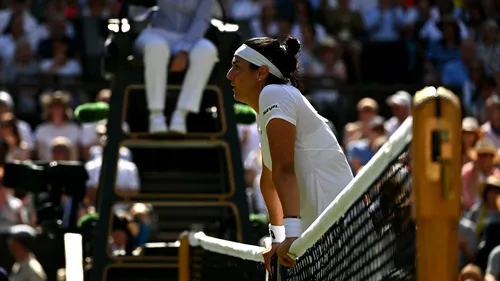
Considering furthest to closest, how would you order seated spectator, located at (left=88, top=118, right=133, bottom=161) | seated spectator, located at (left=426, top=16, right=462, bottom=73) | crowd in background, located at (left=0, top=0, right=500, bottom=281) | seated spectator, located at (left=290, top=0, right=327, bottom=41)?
seated spectator, located at (left=290, top=0, right=327, bottom=41), seated spectator, located at (left=426, top=16, right=462, bottom=73), crowd in background, located at (left=0, top=0, right=500, bottom=281), seated spectator, located at (left=88, top=118, right=133, bottom=161)

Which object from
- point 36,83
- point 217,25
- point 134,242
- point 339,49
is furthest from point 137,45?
point 339,49

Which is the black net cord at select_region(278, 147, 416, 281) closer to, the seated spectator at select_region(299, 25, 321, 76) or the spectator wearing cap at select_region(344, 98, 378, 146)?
the spectator wearing cap at select_region(344, 98, 378, 146)

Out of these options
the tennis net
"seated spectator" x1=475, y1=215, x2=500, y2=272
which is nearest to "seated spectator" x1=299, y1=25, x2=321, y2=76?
A: "seated spectator" x1=475, y1=215, x2=500, y2=272

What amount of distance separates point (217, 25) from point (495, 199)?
2999 mm

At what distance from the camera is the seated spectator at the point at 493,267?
1086cm

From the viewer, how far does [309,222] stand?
593 cm

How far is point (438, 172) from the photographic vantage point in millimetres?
3441

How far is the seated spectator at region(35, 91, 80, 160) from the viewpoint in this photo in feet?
50.5

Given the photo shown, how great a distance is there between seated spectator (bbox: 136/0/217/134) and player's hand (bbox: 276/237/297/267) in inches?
210

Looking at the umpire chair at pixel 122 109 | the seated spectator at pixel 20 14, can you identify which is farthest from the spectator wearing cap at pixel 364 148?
the seated spectator at pixel 20 14

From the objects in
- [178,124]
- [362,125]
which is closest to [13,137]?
[362,125]

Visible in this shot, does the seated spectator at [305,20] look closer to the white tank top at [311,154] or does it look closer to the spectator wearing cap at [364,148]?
the spectator wearing cap at [364,148]

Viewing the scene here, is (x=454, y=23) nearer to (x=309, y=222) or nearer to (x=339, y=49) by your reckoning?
(x=339, y=49)

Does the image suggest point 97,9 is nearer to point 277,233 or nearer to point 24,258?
point 24,258
